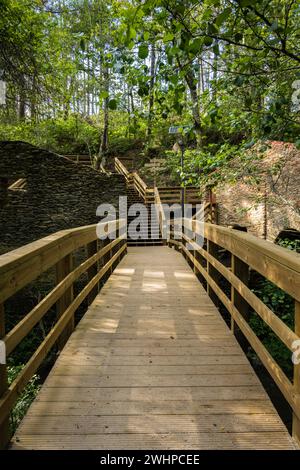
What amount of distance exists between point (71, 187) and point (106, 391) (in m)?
11.9

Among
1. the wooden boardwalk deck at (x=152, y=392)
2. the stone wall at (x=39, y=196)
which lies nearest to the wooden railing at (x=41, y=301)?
the wooden boardwalk deck at (x=152, y=392)

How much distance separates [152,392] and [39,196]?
11972mm

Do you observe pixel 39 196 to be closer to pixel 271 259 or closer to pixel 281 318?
pixel 281 318

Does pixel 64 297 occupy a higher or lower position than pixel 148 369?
higher

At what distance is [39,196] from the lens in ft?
43.5

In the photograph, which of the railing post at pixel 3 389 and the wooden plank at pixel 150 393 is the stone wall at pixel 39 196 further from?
the railing post at pixel 3 389

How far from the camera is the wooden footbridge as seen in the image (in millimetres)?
1809


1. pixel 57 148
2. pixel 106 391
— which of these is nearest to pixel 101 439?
pixel 106 391

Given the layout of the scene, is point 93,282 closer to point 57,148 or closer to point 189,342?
point 189,342

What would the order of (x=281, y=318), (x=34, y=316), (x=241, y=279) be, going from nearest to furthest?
(x=34, y=316), (x=241, y=279), (x=281, y=318)

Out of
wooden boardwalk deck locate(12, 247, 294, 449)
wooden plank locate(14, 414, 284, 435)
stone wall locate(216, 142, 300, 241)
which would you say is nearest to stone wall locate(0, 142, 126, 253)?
stone wall locate(216, 142, 300, 241)

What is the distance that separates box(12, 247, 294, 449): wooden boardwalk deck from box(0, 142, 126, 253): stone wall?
989 centimetres

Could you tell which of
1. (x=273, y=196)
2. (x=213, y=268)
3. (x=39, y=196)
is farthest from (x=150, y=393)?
(x=39, y=196)

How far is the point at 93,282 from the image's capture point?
170 inches
